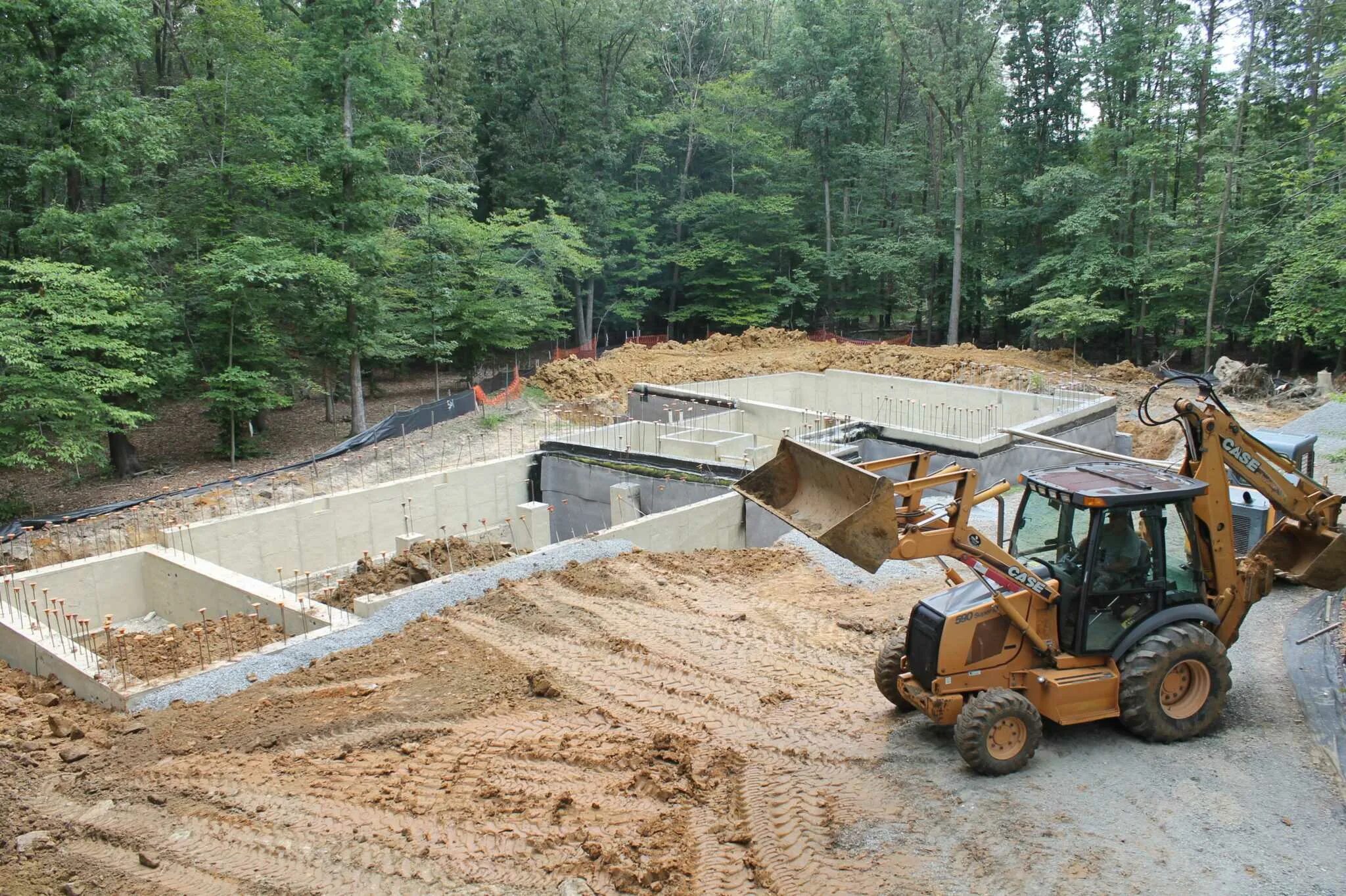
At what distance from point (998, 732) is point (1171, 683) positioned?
128 cm

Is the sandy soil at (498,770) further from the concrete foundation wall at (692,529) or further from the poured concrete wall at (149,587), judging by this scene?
the concrete foundation wall at (692,529)

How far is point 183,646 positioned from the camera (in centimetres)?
845

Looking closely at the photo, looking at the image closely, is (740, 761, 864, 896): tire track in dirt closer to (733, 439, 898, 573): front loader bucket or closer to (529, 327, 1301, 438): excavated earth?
(733, 439, 898, 573): front loader bucket

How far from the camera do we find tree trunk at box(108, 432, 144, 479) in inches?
707

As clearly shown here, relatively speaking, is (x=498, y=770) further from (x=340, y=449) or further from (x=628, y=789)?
(x=340, y=449)

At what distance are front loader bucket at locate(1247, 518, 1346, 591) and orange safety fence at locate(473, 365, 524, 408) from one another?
16900 mm

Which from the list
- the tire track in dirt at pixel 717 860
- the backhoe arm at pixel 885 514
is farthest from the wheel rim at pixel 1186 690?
the tire track in dirt at pixel 717 860

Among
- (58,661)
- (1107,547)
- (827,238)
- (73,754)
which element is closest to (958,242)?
(827,238)

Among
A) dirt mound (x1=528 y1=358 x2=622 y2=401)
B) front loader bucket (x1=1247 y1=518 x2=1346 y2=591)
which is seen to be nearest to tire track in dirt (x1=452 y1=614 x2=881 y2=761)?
front loader bucket (x1=1247 y1=518 x2=1346 y2=591)

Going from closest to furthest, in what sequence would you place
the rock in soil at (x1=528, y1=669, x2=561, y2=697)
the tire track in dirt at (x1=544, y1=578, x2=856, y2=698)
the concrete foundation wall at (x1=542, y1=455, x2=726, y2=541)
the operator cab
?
the operator cab < the rock in soil at (x1=528, y1=669, x2=561, y2=697) < the tire track in dirt at (x1=544, y1=578, x2=856, y2=698) < the concrete foundation wall at (x1=542, y1=455, x2=726, y2=541)

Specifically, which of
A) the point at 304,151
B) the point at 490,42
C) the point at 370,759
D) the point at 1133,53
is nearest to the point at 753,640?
the point at 370,759

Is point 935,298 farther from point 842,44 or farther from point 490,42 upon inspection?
point 490,42

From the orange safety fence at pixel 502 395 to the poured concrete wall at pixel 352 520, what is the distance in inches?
234

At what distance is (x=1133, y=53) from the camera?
2805 centimetres
